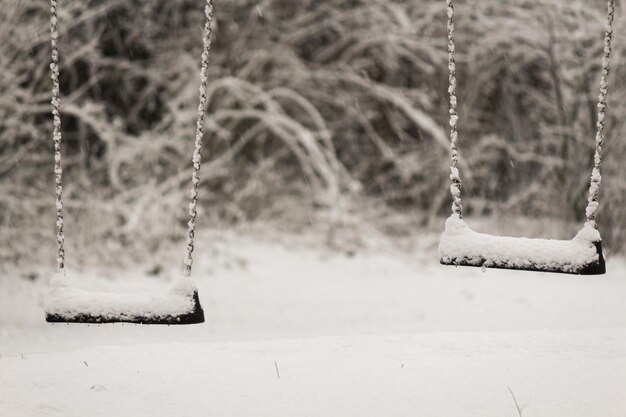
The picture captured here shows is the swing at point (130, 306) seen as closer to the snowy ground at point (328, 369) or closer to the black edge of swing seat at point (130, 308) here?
the black edge of swing seat at point (130, 308)

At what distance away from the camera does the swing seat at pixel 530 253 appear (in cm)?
244

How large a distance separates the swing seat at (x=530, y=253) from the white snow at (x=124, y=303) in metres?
0.80

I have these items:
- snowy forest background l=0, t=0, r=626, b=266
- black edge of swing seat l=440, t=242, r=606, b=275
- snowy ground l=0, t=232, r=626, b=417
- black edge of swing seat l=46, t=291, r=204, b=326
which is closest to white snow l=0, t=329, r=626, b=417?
snowy ground l=0, t=232, r=626, b=417

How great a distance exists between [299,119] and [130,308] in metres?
5.97

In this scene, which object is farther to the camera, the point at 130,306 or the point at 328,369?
the point at 328,369

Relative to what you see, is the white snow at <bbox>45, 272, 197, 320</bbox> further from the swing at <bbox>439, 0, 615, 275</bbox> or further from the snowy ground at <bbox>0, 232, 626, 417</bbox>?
the swing at <bbox>439, 0, 615, 275</bbox>

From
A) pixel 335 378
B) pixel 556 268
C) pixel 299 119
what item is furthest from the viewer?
pixel 299 119

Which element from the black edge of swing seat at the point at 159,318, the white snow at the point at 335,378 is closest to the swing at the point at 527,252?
the white snow at the point at 335,378

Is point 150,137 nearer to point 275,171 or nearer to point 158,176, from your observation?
point 158,176

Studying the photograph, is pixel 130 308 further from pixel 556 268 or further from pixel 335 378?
pixel 556 268

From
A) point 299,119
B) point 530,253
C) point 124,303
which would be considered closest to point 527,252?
point 530,253

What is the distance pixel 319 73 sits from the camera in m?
7.25

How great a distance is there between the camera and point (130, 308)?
250 centimetres

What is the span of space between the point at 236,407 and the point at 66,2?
489 cm
